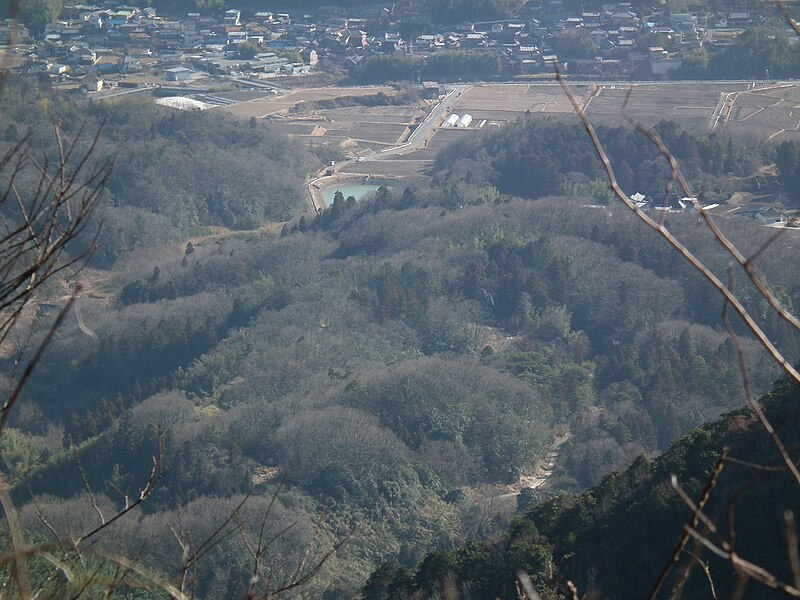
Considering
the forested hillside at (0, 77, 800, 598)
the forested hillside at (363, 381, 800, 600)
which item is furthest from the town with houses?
the forested hillside at (363, 381, 800, 600)

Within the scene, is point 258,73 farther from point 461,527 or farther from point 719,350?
point 461,527

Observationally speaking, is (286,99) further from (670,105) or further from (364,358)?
(364,358)

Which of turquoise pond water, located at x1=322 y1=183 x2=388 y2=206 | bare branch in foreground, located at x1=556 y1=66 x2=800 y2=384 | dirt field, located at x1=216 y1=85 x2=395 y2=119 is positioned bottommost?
turquoise pond water, located at x1=322 y1=183 x2=388 y2=206

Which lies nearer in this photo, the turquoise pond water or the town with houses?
the turquoise pond water

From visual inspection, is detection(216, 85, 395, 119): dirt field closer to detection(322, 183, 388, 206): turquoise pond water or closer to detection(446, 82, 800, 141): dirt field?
detection(446, 82, 800, 141): dirt field

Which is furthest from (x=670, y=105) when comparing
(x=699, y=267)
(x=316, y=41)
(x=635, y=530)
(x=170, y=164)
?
(x=699, y=267)
